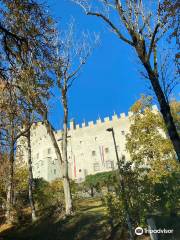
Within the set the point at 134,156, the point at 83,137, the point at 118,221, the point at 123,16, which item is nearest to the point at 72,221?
the point at 118,221

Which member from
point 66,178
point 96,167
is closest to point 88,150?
point 96,167

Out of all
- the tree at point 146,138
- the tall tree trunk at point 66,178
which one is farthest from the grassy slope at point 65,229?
the tree at point 146,138

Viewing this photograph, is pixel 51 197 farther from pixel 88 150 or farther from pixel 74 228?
pixel 88 150

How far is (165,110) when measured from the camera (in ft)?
31.0

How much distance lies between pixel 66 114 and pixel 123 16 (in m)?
9.30

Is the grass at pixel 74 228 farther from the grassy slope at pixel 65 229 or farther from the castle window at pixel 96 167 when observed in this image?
the castle window at pixel 96 167

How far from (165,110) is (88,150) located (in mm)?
60530

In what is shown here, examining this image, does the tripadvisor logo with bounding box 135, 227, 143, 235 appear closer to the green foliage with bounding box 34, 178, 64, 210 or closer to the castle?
the green foliage with bounding box 34, 178, 64, 210

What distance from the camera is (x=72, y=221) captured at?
53.2 feet

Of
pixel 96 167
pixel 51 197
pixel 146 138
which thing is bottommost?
pixel 51 197

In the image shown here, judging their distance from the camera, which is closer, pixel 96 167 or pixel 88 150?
pixel 96 167

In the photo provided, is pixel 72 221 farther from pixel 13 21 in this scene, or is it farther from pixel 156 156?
pixel 13 21

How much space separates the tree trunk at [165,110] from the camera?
8.85m

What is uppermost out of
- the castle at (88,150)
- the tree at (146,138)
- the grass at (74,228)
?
the castle at (88,150)
